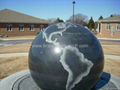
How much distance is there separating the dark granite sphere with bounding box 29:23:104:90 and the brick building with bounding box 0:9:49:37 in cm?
3290

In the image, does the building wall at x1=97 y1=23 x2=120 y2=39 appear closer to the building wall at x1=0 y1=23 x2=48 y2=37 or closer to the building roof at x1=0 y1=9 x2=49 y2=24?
the building roof at x1=0 y1=9 x2=49 y2=24

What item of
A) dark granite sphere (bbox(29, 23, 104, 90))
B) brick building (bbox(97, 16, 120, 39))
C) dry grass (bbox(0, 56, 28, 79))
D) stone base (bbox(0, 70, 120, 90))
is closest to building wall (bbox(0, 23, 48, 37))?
brick building (bbox(97, 16, 120, 39))

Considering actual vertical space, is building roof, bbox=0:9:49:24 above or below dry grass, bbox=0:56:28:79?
above

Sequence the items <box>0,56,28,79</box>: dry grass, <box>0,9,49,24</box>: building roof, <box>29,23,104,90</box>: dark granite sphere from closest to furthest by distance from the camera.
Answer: <box>29,23,104,90</box>: dark granite sphere, <box>0,56,28,79</box>: dry grass, <box>0,9,49,24</box>: building roof

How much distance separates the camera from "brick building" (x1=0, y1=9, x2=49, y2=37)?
35.3 m

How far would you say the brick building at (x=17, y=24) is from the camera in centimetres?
3532

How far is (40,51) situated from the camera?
472 centimetres

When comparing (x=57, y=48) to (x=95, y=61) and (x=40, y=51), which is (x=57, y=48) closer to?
(x=40, y=51)

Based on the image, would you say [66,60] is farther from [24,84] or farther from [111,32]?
[111,32]

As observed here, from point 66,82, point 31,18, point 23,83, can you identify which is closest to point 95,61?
point 66,82

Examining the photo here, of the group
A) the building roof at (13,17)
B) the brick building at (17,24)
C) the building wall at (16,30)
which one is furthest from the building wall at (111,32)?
the building wall at (16,30)

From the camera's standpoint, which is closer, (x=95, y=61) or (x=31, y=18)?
(x=95, y=61)

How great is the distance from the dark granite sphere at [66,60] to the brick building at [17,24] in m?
32.9

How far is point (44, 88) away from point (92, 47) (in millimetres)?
2103
